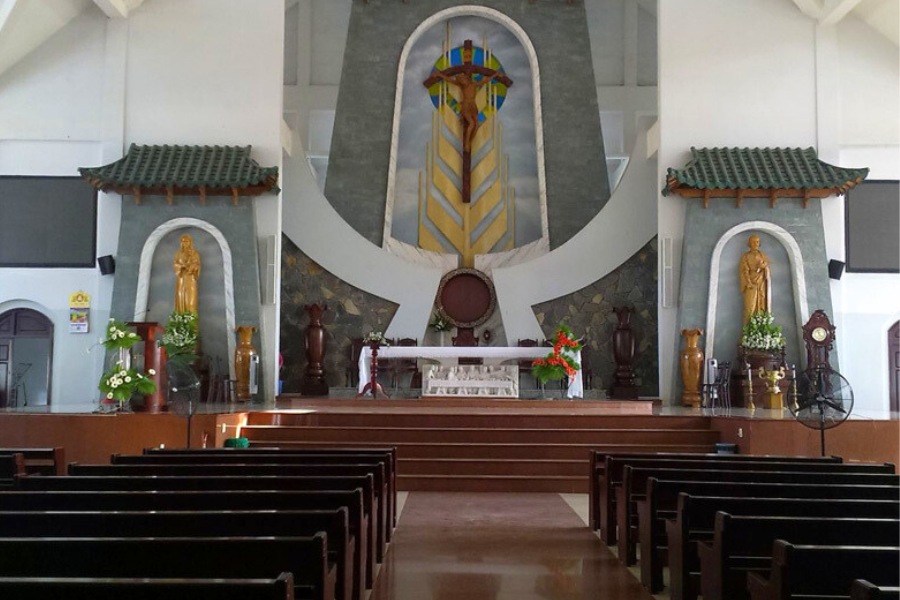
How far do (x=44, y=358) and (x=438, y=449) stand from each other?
28.2 ft

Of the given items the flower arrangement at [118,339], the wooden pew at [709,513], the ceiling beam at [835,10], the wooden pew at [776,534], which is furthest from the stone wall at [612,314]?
the wooden pew at [776,534]

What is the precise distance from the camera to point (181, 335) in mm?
14562

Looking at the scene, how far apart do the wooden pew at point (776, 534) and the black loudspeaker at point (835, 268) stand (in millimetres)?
12230

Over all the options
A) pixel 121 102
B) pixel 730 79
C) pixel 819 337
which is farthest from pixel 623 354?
pixel 121 102

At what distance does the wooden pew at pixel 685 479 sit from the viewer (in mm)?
5352

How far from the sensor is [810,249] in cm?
1509

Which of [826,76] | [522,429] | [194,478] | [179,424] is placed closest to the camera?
[194,478]

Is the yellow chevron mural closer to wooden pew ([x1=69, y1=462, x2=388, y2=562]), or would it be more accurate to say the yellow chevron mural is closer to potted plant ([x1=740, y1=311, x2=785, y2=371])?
potted plant ([x1=740, y1=311, x2=785, y2=371])

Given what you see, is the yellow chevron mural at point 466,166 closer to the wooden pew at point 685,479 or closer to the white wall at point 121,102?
the white wall at point 121,102

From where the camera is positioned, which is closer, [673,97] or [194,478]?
[194,478]

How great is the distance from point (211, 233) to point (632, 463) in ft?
34.0

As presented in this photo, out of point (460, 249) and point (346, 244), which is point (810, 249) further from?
point (346, 244)

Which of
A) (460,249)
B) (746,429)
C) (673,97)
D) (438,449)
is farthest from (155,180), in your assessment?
(746,429)

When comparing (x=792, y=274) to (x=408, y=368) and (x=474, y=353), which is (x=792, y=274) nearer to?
(x=474, y=353)
